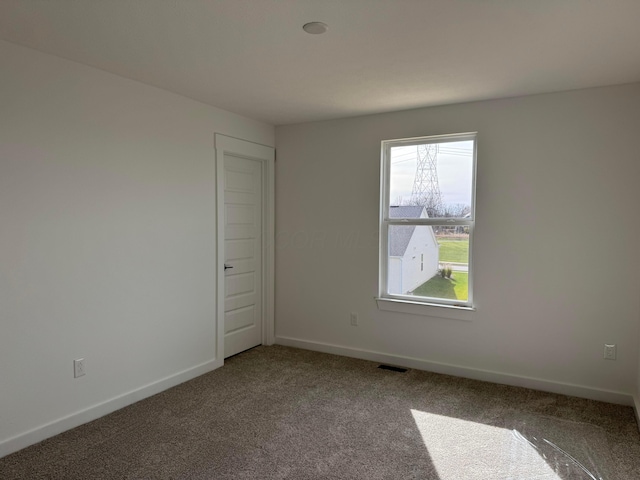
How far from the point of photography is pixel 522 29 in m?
2.25

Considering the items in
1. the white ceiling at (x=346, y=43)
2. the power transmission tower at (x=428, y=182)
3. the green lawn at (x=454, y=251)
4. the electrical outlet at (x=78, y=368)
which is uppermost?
the white ceiling at (x=346, y=43)

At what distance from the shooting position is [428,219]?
13.0 feet

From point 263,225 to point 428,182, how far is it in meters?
1.80

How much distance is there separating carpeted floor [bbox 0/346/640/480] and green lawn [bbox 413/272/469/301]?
0.74 m

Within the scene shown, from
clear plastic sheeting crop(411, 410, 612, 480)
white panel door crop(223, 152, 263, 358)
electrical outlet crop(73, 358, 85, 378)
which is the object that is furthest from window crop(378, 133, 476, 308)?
electrical outlet crop(73, 358, 85, 378)

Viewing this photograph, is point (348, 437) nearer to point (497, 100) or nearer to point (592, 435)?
point (592, 435)

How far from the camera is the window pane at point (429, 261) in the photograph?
383 cm

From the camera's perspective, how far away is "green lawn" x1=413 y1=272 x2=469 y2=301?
3.83 meters

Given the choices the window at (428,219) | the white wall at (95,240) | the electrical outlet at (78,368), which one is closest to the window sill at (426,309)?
the window at (428,219)

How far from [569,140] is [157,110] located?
3.18 meters

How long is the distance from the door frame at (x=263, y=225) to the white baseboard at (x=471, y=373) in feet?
1.31

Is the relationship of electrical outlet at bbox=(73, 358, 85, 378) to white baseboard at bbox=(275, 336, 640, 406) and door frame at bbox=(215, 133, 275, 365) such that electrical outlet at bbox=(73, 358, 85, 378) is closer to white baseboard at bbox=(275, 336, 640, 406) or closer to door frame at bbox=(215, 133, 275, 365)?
door frame at bbox=(215, 133, 275, 365)

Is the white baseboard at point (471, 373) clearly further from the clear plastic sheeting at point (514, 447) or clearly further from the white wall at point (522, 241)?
the clear plastic sheeting at point (514, 447)

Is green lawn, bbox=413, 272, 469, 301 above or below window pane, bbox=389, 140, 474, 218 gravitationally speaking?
below
